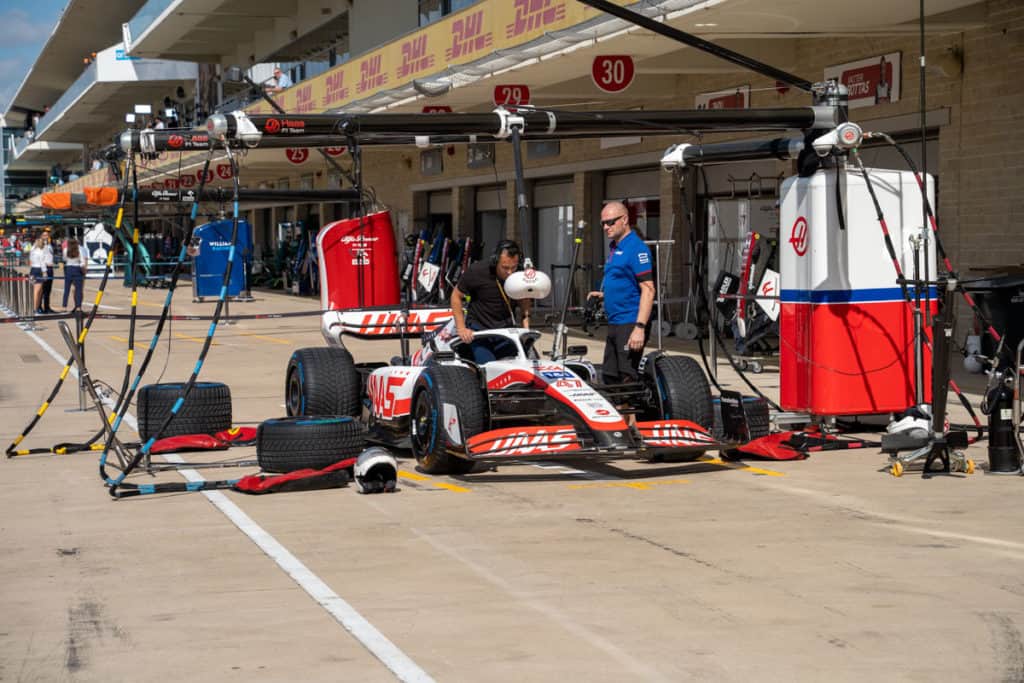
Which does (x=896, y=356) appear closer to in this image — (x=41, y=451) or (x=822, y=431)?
(x=822, y=431)

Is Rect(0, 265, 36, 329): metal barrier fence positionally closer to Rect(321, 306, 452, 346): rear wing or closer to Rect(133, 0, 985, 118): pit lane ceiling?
Rect(133, 0, 985, 118): pit lane ceiling

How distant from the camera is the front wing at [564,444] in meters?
9.41

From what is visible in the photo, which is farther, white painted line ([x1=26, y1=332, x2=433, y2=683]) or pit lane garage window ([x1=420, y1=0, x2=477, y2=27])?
pit lane garage window ([x1=420, y1=0, x2=477, y2=27])

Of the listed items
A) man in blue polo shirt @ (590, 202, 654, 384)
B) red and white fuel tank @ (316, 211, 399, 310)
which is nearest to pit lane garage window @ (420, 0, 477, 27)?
red and white fuel tank @ (316, 211, 399, 310)

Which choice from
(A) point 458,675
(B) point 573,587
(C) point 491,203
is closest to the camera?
(A) point 458,675

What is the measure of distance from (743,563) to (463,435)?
9.90 ft

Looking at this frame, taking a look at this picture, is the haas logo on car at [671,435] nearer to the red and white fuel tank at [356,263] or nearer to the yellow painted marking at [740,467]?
the yellow painted marking at [740,467]

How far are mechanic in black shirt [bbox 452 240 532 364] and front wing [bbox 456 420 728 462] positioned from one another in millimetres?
1634

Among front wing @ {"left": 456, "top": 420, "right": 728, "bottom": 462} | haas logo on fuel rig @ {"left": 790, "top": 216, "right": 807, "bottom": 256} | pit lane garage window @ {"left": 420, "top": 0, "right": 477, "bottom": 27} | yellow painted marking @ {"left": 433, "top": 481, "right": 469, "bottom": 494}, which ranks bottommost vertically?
yellow painted marking @ {"left": 433, "top": 481, "right": 469, "bottom": 494}

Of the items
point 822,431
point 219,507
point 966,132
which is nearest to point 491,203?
point 966,132

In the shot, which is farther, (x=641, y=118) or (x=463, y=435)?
(x=641, y=118)

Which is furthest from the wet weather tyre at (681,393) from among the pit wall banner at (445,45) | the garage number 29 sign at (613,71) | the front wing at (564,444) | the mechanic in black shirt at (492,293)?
the garage number 29 sign at (613,71)

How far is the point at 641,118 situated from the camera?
1081 cm

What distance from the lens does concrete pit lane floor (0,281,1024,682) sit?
548 centimetres
